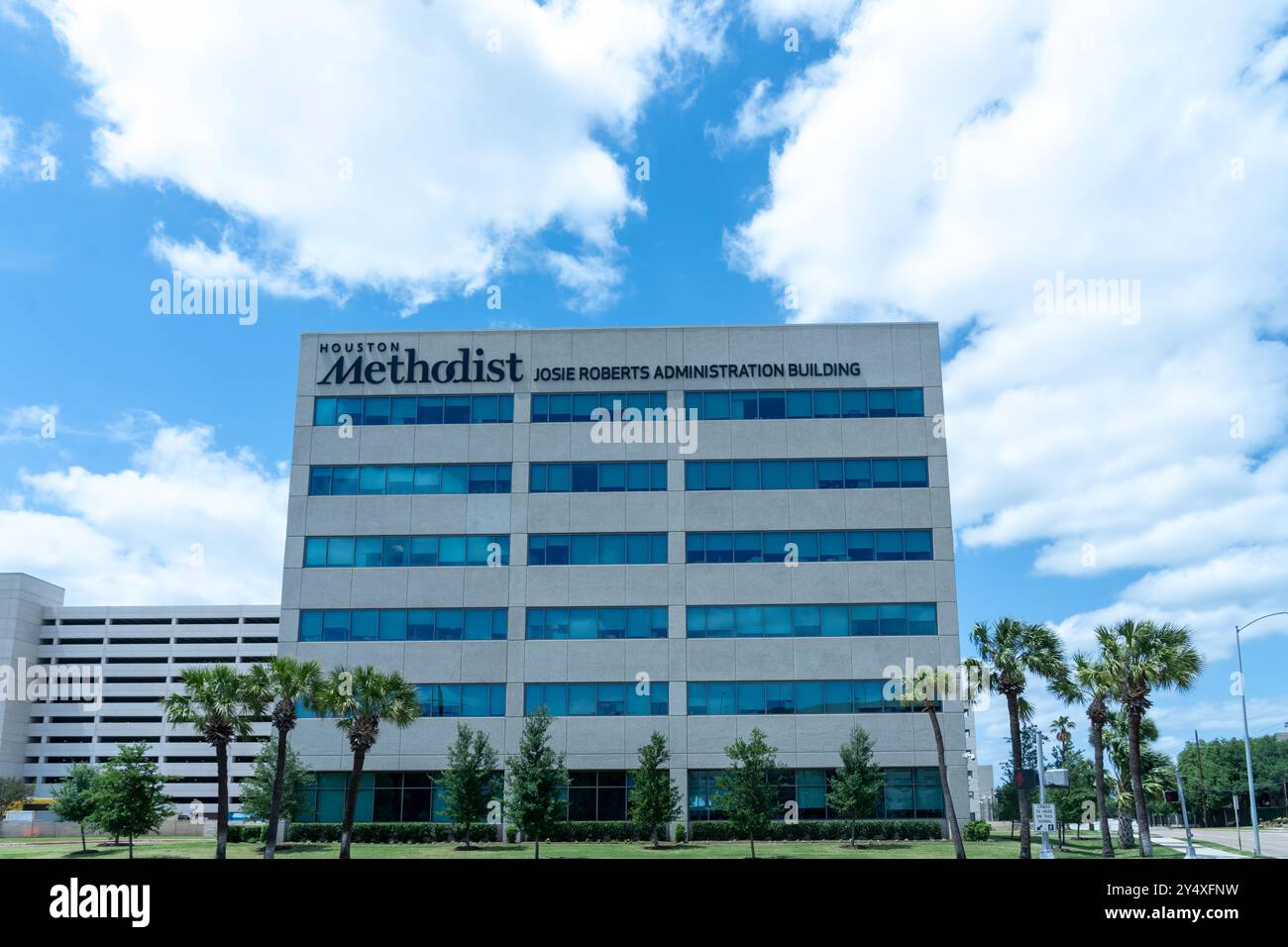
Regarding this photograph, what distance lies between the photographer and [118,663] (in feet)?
407

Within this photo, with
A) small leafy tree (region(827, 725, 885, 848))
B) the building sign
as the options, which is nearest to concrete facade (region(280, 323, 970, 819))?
the building sign

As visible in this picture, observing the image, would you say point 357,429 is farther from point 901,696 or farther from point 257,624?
point 257,624

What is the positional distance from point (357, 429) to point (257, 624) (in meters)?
81.4

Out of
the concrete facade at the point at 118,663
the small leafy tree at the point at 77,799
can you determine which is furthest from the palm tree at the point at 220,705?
the concrete facade at the point at 118,663

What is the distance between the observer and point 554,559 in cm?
5059

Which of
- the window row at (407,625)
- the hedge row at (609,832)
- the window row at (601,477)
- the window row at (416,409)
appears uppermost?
the window row at (416,409)

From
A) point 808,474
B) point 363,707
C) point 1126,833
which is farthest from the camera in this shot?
point 1126,833

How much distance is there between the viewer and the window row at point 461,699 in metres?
49.2

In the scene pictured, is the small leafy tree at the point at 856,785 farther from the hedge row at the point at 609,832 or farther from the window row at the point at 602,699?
the window row at the point at 602,699

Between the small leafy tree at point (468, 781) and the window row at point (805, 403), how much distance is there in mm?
19102

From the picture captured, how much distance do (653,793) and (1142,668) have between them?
21078 mm

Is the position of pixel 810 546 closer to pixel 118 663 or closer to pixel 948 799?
pixel 948 799

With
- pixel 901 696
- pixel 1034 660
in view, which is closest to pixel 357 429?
pixel 901 696

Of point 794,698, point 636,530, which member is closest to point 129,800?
point 636,530
